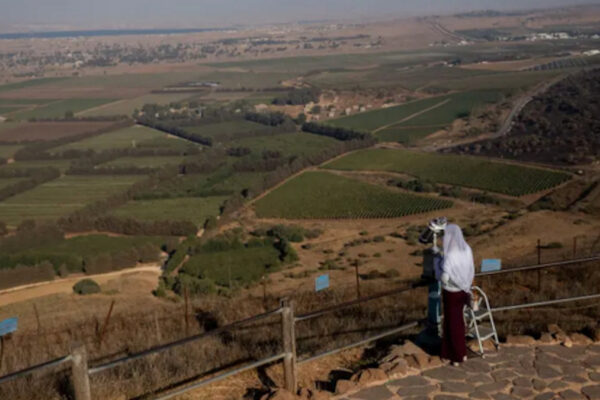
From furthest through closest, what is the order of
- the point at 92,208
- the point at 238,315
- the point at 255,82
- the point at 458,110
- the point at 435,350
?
the point at 255,82, the point at 458,110, the point at 92,208, the point at 238,315, the point at 435,350

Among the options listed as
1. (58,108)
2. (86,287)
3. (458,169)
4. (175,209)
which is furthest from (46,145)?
(86,287)

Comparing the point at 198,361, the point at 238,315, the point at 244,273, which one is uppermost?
the point at 198,361

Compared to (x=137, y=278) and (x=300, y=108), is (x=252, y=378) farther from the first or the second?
(x=300, y=108)

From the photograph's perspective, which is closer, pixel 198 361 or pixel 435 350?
pixel 435 350

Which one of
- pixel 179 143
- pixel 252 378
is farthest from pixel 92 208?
pixel 252 378

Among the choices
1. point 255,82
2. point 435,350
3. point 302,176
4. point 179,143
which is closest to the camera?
point 435,350

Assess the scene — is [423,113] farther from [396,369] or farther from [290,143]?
[396,369]

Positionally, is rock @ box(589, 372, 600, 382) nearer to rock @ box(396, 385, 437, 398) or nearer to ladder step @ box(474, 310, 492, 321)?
ladder step @ box(474, 310, 492, 321)
